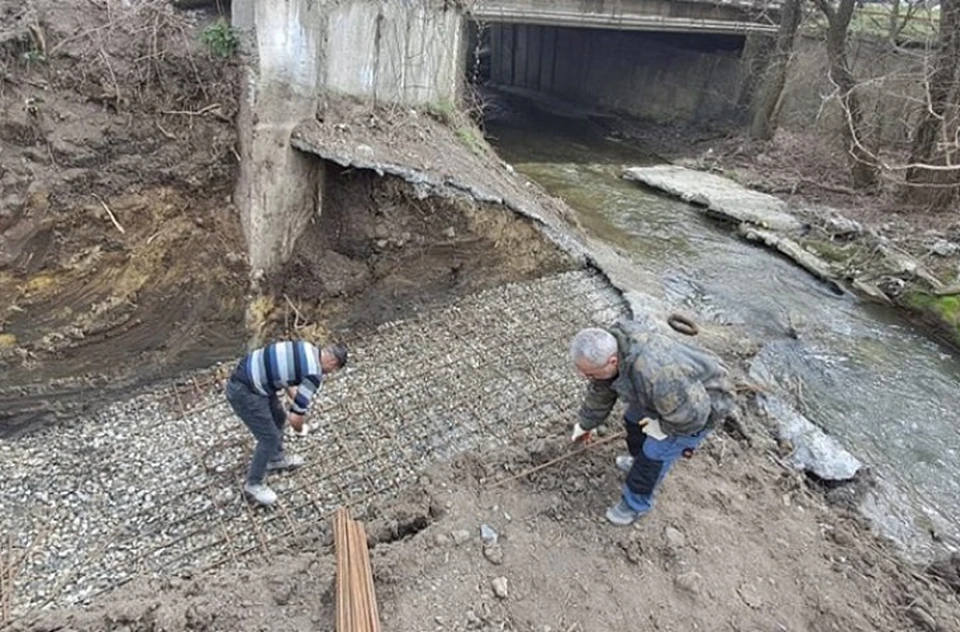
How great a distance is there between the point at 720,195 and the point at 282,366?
10842mm

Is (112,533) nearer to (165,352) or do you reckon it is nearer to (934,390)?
(165,352)

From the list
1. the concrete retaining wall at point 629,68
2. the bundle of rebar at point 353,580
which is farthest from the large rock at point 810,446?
the concrete retaining wall at point 629,68

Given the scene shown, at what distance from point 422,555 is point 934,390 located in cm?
661

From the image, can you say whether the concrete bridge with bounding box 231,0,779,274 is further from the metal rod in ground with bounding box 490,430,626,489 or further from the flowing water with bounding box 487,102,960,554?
the flowing water with bounding box 487,102,960,554

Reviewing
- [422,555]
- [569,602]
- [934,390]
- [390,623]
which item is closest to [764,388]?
[934,390]

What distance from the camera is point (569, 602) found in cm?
390

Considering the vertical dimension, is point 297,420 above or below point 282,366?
below

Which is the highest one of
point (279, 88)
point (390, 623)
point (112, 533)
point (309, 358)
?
point (279, 88)

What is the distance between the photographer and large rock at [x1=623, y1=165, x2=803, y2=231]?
1143 cm

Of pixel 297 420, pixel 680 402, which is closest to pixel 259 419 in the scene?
pixel 297 420

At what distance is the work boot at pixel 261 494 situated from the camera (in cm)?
479

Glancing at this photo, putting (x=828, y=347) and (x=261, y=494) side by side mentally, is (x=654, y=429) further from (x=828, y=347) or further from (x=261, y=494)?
(x=828, y=347)

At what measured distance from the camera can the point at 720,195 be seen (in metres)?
12.7

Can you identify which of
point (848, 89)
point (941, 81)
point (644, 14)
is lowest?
point (848, 89)
